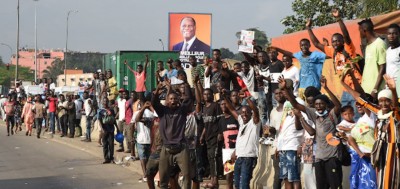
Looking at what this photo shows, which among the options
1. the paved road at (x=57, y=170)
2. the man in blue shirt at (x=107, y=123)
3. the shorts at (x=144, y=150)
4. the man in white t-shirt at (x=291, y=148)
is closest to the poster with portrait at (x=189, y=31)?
the paved road at (x=57, y=170)

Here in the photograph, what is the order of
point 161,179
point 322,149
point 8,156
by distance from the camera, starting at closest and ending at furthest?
point 322,149 → point 161,179 → point 8,156

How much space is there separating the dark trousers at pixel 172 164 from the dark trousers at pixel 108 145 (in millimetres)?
6711

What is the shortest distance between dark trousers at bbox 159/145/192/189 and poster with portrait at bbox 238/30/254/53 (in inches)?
99.3

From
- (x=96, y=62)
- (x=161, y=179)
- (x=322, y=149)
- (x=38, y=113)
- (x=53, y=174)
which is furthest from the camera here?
(x=96, y=62)

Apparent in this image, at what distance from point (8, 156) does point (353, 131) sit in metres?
14.1

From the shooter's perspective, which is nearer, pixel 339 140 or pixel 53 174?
pixel 339 140

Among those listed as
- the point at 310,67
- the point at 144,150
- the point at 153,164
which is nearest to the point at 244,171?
the point at 153,164

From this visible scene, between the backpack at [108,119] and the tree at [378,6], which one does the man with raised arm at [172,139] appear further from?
the tree at [378,6]

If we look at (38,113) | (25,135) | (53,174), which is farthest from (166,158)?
(25,135)

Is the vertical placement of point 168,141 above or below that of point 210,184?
above

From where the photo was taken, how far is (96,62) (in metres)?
119

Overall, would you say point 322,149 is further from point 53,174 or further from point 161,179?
point 53,174

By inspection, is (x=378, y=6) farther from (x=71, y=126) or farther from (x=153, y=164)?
(x=71, y=126)

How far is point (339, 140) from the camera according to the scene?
8852mm
